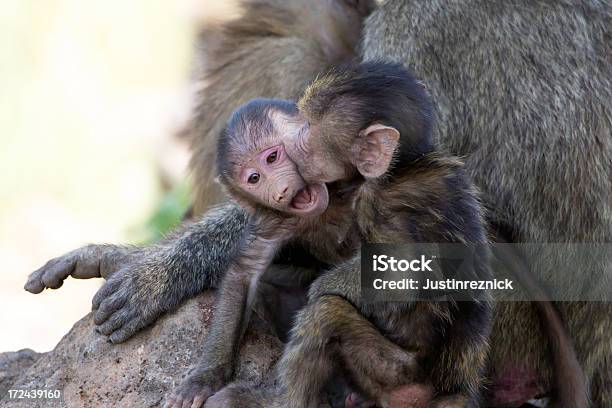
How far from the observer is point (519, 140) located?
3510mm

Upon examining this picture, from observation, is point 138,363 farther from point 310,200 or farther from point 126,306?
point 310,200

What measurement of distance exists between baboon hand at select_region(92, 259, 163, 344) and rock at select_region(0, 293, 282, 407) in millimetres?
30

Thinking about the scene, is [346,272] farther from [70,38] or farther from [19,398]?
[70,38]

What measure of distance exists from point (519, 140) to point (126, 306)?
1351mm

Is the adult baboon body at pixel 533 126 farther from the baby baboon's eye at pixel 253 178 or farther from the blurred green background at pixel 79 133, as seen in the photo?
the blurred green background at pixel 79 133

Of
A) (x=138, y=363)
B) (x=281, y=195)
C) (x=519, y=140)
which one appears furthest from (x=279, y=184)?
(x=519, y=140)

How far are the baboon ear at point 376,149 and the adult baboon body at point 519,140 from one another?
0.83m

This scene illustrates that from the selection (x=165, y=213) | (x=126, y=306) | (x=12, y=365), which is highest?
(x=165, y=213)

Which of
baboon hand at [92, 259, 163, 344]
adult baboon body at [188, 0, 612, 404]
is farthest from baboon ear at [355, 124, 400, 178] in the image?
baboon hand at [92, 259, 163, 344]

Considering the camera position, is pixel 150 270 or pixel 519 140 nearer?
pixel 150 270

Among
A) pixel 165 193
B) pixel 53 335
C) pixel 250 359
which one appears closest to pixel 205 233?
pixel 250 359

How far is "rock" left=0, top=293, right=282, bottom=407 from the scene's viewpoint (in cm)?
311

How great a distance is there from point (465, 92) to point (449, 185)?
32.7 inches

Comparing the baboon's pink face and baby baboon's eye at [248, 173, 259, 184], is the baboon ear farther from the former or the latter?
baby baboon's eye at [248, 173, 259, 184]
